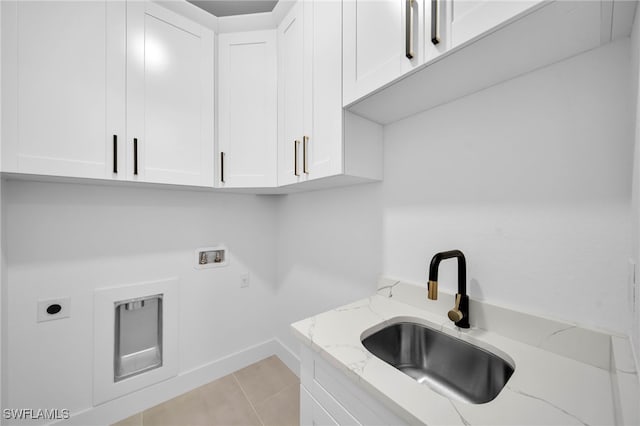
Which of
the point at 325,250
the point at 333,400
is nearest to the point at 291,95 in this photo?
the point at 325,250

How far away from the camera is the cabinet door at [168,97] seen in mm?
1302

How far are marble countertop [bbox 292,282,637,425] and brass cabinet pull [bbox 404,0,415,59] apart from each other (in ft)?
3.21

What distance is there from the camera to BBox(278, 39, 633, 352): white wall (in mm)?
733

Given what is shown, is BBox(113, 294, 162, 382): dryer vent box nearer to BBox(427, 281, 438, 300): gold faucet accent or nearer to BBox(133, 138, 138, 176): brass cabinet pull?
BBox(133, 138, 138, 176): brass cabinet pull

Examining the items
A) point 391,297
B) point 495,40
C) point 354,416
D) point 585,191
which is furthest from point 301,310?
point 495,40

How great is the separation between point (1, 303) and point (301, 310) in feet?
5.31

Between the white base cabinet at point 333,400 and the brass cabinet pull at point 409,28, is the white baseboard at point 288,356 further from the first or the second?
the brass cabinet pull at point 409,28

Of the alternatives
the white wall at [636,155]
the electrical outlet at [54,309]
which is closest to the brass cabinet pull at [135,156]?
the electrical outlet at [54,309]

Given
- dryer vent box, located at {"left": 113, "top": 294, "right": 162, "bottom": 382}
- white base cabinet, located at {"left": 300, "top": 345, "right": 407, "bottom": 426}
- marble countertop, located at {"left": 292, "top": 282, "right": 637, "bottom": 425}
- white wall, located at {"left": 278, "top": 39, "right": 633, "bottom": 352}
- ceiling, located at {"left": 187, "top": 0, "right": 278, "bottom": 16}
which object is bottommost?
dryer vent box, located at {"left": 113, "top": 294, "right": 162, "bottom": 382}

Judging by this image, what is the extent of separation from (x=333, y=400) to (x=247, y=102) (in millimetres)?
1589

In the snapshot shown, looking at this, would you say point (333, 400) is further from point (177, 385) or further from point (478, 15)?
point (177, 385)

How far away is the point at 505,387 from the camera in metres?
0.65

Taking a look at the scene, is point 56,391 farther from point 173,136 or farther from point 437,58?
point 437,58

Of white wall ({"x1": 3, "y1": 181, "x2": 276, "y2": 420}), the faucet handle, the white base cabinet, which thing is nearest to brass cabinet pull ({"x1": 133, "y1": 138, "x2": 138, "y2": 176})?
white wall ({"x1": 3, "y1": 181, "x2": 276, "y2": 420})
